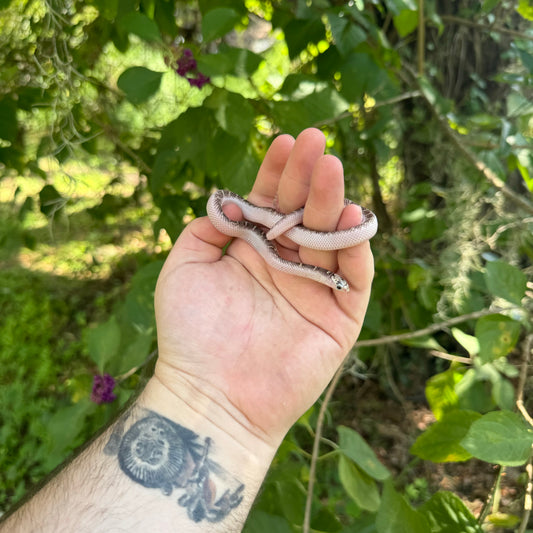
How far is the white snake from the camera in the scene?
1609mm

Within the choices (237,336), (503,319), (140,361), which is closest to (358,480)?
(237,336)

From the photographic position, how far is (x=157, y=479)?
5.17ft

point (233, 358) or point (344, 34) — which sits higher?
point (344, 34)

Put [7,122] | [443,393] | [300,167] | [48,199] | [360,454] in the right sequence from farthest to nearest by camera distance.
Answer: [48,199], [7,122], [443,393], [360,454], [300,167]

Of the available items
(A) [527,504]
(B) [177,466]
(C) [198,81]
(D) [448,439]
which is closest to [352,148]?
(C) [198,81]

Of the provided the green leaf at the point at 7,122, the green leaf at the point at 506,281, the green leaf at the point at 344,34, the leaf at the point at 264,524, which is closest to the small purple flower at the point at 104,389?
the leaf at the point at 264,524

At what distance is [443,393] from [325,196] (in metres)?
1.11

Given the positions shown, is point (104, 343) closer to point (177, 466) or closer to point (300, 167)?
point (177, 466)

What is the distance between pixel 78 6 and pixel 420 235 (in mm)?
2543

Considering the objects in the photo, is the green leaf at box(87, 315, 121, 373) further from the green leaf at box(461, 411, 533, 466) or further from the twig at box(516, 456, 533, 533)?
the twig at box(516, 456, 533, 533)

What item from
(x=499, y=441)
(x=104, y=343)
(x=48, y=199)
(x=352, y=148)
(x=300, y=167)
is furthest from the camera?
(x=352, y=148)

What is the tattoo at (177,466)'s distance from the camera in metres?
1.56

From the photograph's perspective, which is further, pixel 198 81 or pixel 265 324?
pixel 198 81

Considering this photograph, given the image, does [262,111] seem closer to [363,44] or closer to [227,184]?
[227,184]
